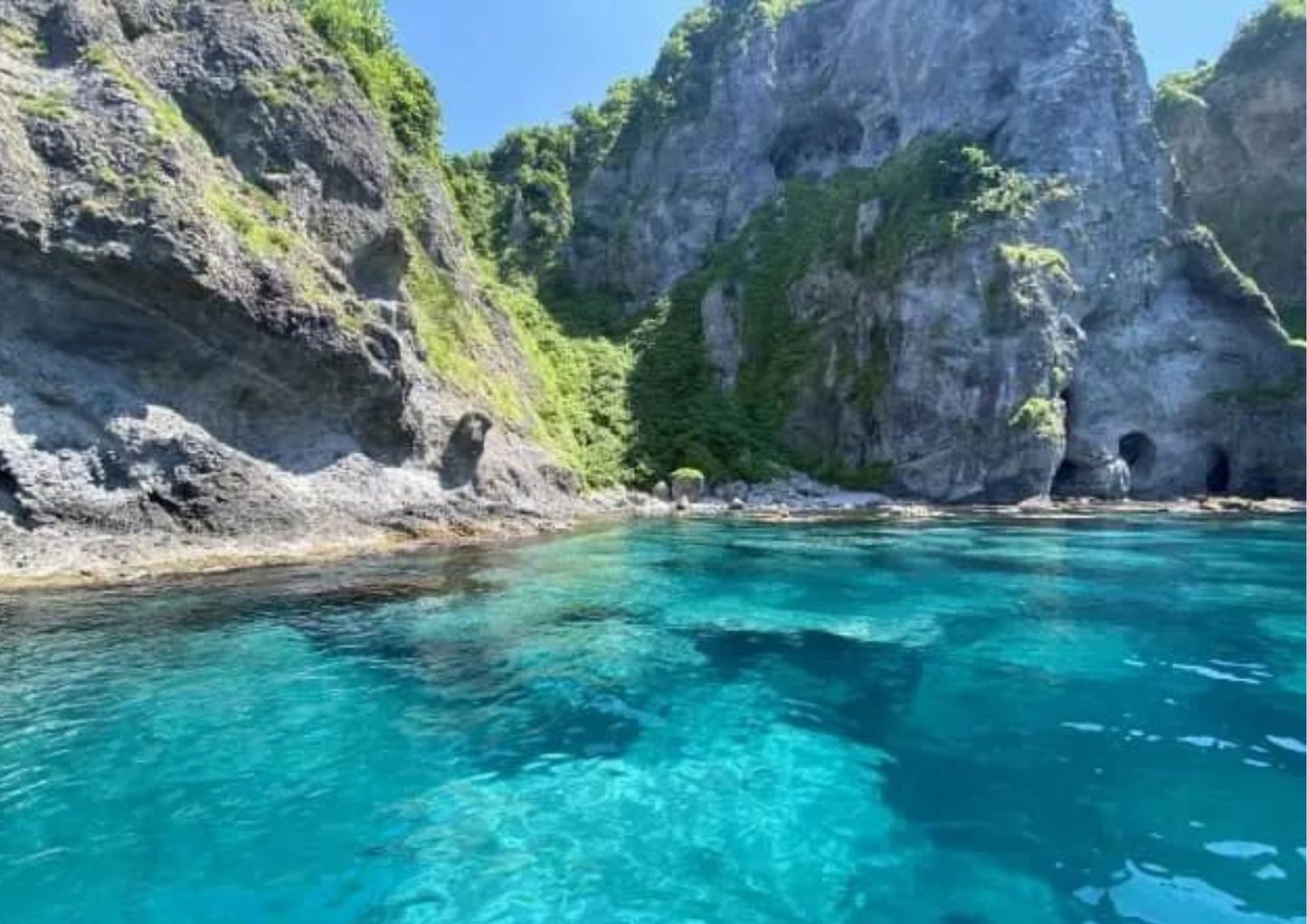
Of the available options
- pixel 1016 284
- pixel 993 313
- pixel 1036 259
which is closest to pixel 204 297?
pixel 993 313

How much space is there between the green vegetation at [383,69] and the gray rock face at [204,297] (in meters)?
6.04

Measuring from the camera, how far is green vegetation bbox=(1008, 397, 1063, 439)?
54.2 metres

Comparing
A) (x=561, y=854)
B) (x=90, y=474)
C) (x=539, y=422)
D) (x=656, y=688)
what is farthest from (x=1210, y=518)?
(x=90, y=474)

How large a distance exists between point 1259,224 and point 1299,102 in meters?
10.9

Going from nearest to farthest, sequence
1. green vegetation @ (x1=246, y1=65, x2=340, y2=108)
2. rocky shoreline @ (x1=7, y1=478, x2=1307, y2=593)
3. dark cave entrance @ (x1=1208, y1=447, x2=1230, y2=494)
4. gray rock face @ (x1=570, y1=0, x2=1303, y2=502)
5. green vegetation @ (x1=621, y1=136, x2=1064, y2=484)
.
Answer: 1. rocky shoreline @ (x1=7, y1=478, x2=1307, y2=593)
2. green vegetation @ (x1=246, y1=65, x2=340, y2=108)
3. gray rock face @ (x1=570, y1=0, x2=1303, y2=502)
4. green vegetation @ (x1=621, y1=136, x2=1064, y2=484)
5. dark cave entrance @ (x1=1208, y1=447, x2=1230, y2=494)

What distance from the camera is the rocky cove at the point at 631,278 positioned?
2673cm

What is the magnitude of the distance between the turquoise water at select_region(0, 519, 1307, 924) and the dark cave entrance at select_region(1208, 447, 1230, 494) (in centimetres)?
5053

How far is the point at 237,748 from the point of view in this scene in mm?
10758

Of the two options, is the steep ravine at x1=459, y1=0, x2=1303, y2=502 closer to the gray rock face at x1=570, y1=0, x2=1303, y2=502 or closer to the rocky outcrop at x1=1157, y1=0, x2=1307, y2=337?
the gray rock face at x1=570, y1=0, x2=1303, y2=502

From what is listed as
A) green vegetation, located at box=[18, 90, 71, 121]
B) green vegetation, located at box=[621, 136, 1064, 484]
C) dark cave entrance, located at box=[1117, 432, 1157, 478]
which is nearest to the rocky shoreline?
dark cave entrance, located at box=[1117, 432, 1157, 478]

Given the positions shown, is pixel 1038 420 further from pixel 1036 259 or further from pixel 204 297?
pixel 204 297

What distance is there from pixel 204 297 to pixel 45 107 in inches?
340

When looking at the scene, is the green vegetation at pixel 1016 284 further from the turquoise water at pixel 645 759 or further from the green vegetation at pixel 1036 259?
the turquoise water at pixel 645 759

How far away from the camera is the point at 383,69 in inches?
1929
